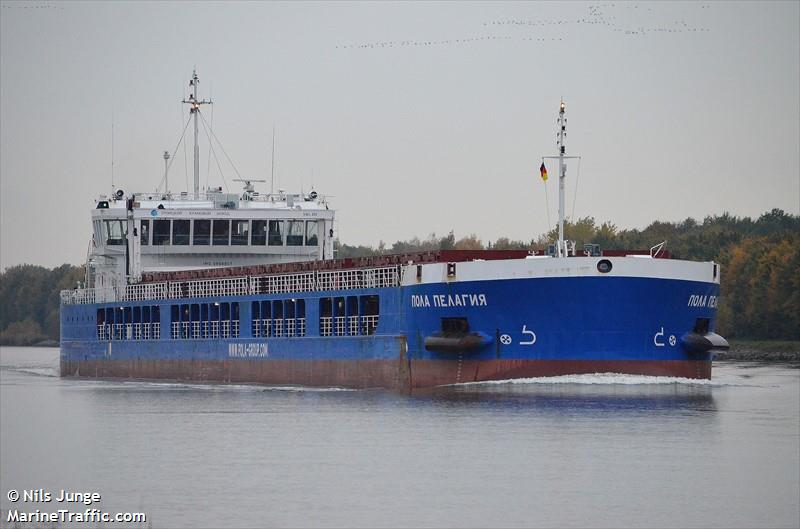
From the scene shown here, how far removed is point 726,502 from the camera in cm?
2622

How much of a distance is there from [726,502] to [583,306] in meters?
14.7

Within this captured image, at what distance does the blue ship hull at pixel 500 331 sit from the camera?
133ft

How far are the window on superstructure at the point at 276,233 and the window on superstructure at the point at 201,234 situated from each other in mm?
2510

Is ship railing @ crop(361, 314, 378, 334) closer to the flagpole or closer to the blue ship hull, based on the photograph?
the blue ship hull

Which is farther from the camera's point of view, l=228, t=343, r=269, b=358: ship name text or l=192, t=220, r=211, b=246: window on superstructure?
l=192, t=220, r=211, b=246: window on superstructure

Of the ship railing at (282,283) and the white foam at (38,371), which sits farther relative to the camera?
the white foam at (38,371)

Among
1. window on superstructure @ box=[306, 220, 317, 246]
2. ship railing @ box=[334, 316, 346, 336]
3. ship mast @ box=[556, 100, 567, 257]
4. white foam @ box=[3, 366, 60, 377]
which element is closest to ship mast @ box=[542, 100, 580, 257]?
ship mast @ box=[556, 100, 567, 257]

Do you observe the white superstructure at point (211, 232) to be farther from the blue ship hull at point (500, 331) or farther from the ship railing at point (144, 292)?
the blue ship hull at point (500, 331)

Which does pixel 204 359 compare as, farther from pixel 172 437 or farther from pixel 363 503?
pixel 363 503

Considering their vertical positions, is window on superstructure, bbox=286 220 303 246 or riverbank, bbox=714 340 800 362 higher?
window on superstructure, bbox=286 220 303 246

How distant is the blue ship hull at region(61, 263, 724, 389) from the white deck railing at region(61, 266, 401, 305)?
1.66 feet

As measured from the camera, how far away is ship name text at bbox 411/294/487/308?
137 feet

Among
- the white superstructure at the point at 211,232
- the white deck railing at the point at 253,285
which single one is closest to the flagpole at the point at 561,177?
the white deck railing at the point at 253,285

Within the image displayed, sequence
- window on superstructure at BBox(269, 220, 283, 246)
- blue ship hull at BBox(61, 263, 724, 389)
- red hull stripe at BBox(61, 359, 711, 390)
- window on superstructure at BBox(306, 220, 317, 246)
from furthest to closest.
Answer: window on superstructure at BBox(306, 220, 317, 246), window on superstructure at BBox(269, 220, 283, 246), red hull stripe at BBox(61, 359, 711, 390), blue ship hull at BBox(61, 263, 724, 389)
